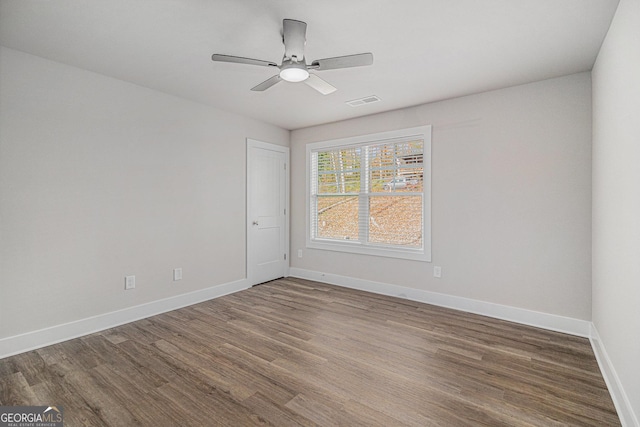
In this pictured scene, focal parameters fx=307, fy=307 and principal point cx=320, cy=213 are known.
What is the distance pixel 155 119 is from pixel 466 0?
3.19 metres

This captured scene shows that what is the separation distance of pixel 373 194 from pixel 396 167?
19.7 inches

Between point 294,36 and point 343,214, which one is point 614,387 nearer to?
point 294,36

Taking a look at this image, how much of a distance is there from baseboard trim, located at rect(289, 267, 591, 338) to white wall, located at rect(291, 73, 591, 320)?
0.20 feet

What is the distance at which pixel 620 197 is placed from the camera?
1.93m

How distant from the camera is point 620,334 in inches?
74.3

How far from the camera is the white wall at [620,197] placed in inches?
64.1

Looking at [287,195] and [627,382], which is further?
[287,195]

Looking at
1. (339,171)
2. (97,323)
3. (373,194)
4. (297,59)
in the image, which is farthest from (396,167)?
(97,323)

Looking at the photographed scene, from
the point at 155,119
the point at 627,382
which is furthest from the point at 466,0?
the point at 155,119

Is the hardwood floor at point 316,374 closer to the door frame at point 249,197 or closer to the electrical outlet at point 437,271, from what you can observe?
the electrical outlet at point 437,271

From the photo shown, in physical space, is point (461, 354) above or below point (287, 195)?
below

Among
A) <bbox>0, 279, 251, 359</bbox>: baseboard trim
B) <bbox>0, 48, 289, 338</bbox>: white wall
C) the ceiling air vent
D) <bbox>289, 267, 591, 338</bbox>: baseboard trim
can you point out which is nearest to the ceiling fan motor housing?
the ceiling air vent

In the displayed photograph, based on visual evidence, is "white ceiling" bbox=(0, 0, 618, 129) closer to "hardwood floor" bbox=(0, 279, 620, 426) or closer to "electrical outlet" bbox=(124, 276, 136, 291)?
"electrical outlet" bbox=(124, 276, 136, 291)

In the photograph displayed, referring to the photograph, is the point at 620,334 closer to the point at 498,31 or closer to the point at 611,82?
the point at 611,82
